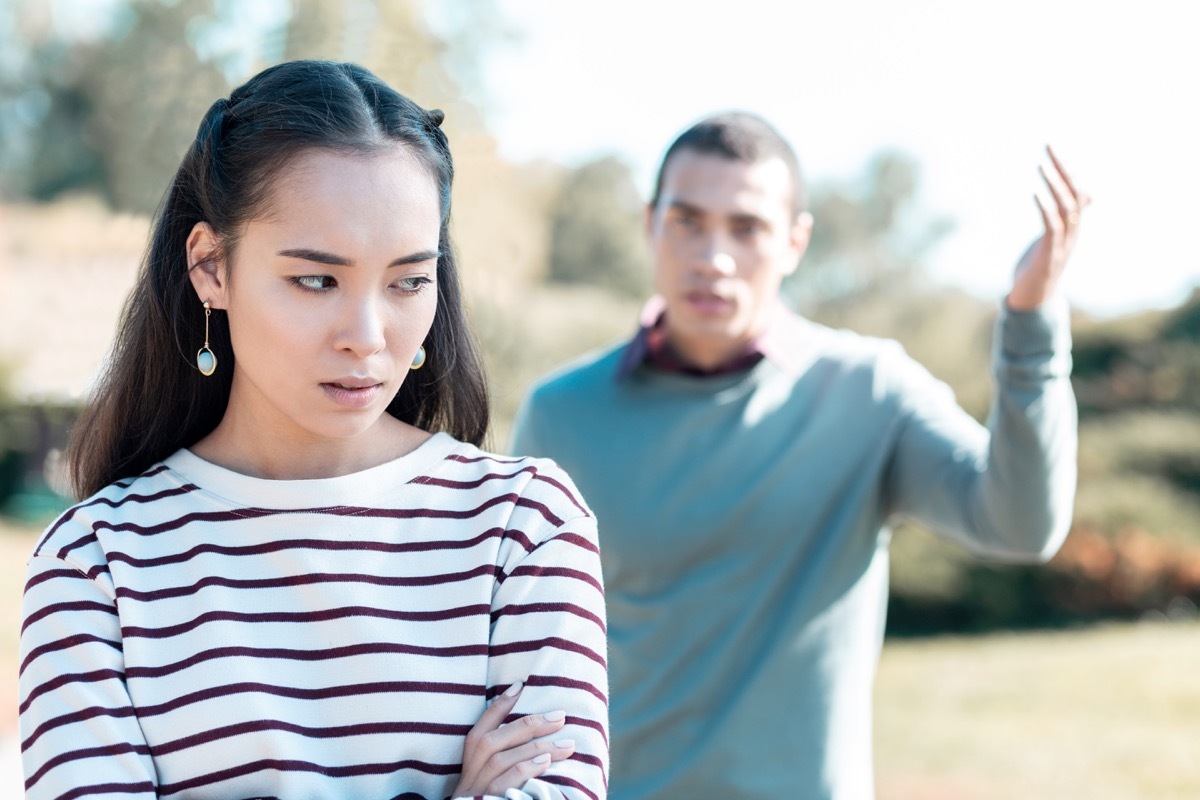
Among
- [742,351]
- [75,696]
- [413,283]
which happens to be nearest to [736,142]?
[742,351]

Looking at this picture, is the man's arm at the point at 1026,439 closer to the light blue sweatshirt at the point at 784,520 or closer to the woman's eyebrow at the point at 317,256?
the light blue sweatshirt at the point at 784,520

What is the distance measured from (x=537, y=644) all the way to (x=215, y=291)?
0.62 meters

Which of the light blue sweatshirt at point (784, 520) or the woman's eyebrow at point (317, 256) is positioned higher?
the woman's eyebrow at point (317, 256)

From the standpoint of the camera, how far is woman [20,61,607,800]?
1.54m

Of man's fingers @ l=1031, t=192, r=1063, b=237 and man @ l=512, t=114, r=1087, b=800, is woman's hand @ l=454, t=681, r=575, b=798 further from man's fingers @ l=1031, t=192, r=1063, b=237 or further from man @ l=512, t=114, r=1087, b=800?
man's fingers @ l=1031, t=192, r=1063, b=237

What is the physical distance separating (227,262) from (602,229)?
1320 cm

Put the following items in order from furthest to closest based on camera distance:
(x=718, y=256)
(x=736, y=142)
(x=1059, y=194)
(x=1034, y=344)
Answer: (x=736, y=142), (x=718, y=256), (x=1034, y=344), (x=1059, y=194)

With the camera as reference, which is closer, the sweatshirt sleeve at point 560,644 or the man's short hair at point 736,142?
the sweatshirt sleeve at point 560,644

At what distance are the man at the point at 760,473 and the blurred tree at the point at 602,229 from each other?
1176cm

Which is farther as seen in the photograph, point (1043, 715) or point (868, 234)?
point (868, 234)

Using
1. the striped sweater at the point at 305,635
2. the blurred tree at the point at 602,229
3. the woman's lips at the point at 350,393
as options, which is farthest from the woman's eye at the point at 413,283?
the blurred tree at the point at 602,229

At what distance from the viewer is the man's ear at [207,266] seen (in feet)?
5.53

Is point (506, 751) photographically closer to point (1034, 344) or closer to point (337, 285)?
point (337, 285)

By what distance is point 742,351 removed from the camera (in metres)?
2.88
